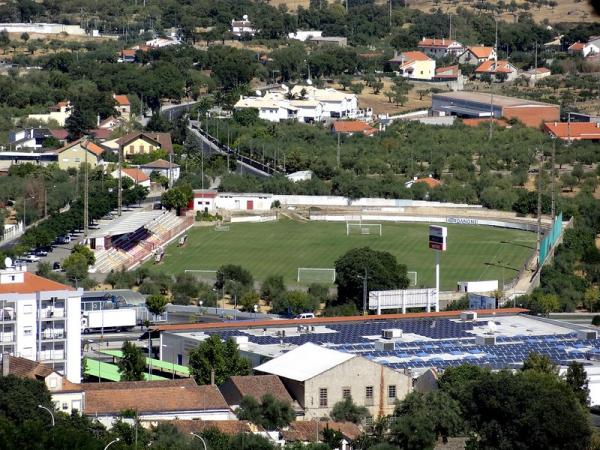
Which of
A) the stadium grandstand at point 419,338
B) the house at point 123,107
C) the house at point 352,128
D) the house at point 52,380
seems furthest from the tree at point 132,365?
the house at point 123,107

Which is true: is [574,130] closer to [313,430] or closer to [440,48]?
[440,48]

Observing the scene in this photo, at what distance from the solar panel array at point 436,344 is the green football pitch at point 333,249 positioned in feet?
34.1

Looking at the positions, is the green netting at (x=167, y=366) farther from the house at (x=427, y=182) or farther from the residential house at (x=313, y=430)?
the house at (x=427, y=182)

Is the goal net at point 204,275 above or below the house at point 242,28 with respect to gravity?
above

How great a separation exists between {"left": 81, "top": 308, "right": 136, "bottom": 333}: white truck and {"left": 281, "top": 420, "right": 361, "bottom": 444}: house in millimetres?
12521

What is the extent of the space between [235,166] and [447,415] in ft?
142

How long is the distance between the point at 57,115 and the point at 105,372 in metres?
47.1

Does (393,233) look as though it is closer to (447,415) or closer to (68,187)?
(68,187)

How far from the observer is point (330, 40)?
375 feet

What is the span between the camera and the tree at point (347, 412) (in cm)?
3578

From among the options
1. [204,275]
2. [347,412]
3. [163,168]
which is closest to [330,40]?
[163,168]

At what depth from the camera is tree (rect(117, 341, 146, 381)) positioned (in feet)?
128

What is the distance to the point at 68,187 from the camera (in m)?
67.6

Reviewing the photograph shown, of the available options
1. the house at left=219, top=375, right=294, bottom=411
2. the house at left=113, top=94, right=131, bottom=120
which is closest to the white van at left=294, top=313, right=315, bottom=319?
the house at left=219, top=375, right=294, bottom=411
